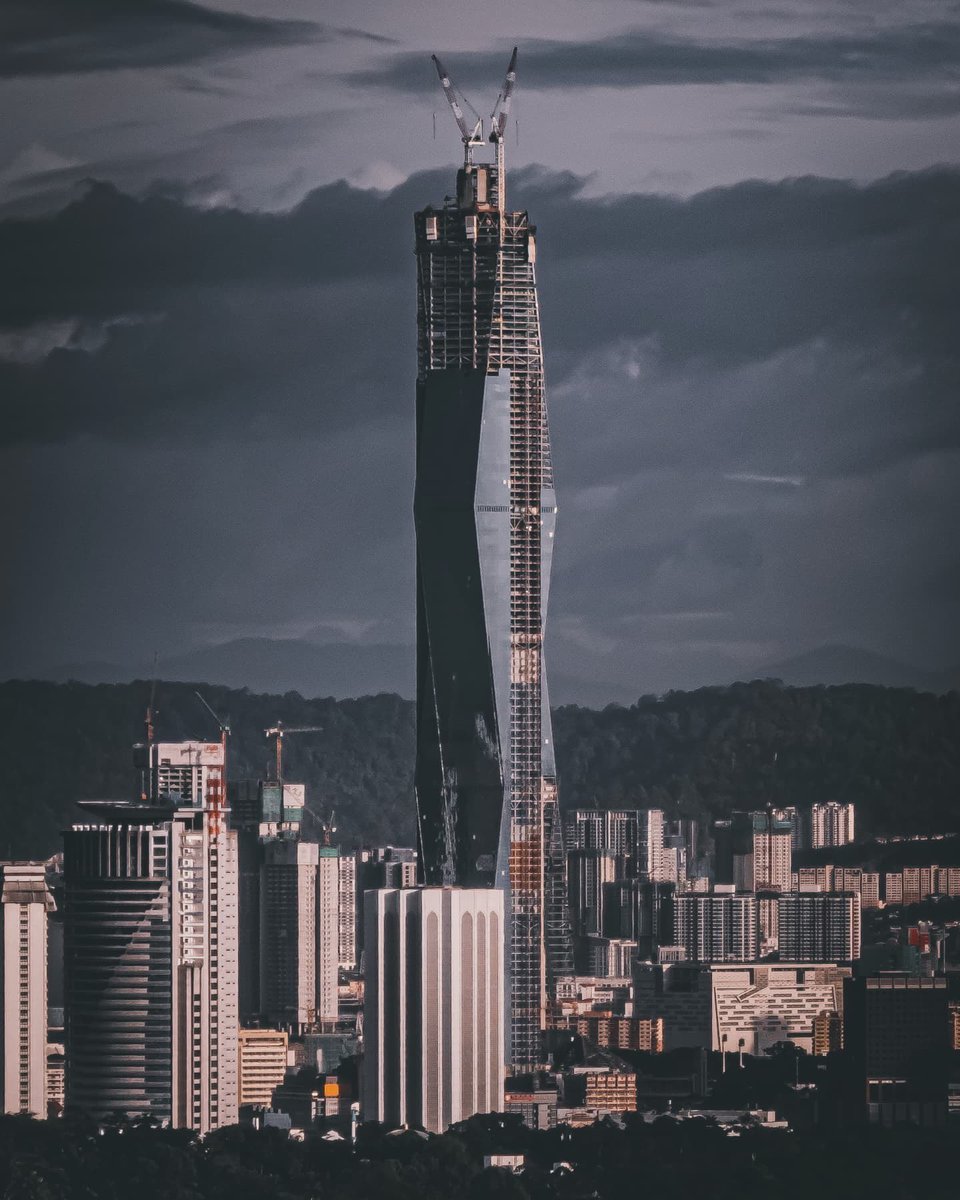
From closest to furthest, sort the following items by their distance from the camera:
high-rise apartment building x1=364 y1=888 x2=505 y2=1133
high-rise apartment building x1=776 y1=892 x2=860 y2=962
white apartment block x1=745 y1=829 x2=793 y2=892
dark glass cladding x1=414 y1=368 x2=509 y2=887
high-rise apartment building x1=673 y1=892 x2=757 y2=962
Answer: high-rise apartment building x1=364 y1=888 x2=505 y2=1133
dark glass cladding x1=414 y1=368 x2=509 y2=887
high-rise apartment building x1=776 y1=892 x2=860 y2=962
high-rise apartment building x1=673 y1=892 x2=757 y2=962
white apartment block x1=745 y1=829 x2=793 y2=892

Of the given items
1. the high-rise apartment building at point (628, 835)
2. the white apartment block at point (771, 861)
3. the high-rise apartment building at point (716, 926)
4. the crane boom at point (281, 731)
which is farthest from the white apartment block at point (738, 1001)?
the crane boom at point (281, 731)

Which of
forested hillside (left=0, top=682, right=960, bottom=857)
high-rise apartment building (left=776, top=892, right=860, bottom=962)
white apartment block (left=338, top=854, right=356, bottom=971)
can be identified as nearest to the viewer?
white apartment block (left=338, top=854, right=356, bottom=971)

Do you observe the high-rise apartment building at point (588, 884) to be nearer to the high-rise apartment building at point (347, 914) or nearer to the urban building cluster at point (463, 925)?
the urban building cluster at point (463, 925)

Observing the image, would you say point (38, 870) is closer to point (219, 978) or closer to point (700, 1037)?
point (219, 978)

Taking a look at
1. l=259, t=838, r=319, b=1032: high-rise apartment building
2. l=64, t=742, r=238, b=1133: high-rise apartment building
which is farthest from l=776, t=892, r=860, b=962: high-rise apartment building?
l=64, t=742, r=238, b=1133: high-rise apartment building

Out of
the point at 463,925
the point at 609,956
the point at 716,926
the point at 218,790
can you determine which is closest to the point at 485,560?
the point at 218,790

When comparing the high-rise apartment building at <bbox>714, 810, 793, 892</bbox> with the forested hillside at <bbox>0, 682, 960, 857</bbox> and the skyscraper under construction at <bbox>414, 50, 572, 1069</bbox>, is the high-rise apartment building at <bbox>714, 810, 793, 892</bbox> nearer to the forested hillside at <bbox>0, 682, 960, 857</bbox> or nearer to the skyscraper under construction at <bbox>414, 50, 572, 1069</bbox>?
the forested hillside at <bbox>0, 682, 960, 857</bbox>
